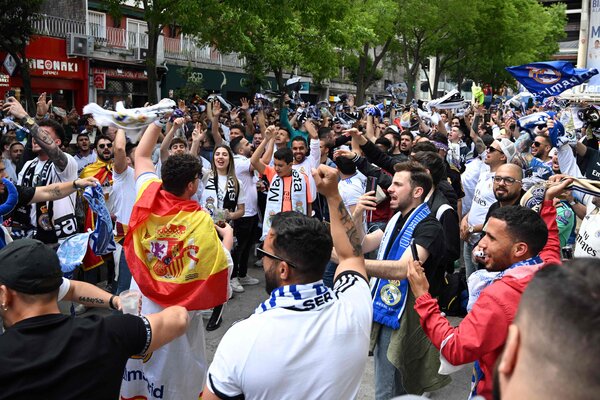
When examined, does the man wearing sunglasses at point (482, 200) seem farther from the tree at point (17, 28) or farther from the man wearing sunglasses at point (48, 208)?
the tree at point (17, 28)

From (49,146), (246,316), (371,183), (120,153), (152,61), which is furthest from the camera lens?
A: (152,61)

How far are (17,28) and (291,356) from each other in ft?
60.0

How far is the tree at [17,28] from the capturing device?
677 inches

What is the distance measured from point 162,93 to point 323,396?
29.7 metres

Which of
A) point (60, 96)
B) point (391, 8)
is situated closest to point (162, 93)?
point (60, 96)

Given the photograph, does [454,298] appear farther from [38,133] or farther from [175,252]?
[38,133]

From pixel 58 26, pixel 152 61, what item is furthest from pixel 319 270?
pixel 58 26

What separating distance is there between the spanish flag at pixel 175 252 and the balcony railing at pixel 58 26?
22.5 meters

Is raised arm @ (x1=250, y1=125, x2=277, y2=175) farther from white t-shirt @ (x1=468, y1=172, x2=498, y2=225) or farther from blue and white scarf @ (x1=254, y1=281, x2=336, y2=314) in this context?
blue and white scarf @ (x1=254, y1=281, x2=336, y2=314)

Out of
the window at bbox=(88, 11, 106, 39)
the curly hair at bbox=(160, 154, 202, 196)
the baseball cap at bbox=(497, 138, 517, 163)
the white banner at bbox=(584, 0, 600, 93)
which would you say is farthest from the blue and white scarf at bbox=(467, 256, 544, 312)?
the white banner at bbox=(584, 0, 600, 93)

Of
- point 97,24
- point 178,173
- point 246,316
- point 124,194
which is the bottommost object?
point 246,316

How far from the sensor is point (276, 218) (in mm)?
2586

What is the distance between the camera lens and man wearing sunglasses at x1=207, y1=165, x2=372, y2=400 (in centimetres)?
220

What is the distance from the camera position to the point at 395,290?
3939mm
